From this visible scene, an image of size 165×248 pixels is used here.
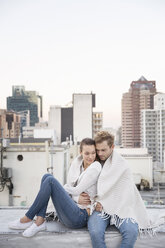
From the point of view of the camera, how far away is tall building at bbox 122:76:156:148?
84.2 meters

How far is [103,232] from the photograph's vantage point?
231 cm

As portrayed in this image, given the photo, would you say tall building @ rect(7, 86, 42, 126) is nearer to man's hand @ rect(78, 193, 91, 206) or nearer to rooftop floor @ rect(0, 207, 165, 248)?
rooftop floor @ rect(0, 207, 165, 248)

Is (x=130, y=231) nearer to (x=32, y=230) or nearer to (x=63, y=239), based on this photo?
(x=63, y=239)

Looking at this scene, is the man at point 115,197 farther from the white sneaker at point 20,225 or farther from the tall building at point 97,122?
the tall building at point 97,122

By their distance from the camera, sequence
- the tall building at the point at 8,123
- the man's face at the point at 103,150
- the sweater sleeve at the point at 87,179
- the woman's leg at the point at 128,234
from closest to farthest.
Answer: the woman's leg at the point at 128,234
the sweater sleeve at the point at 87,179
the man's face at the point at 103,150
the tall building at the point at 8,123

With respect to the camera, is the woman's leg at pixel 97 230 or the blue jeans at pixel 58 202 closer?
the woman's leg at pixel 97 230

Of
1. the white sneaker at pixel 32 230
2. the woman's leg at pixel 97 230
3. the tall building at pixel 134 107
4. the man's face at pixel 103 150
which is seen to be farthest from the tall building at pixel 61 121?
the tall building at pixel 134 107

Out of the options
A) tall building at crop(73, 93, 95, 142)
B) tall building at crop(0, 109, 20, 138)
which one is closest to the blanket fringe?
tall building at crop(73, 93, 95, 142)

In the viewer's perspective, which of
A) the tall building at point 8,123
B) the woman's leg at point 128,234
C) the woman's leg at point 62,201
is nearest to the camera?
the woman's leg at point 128,234

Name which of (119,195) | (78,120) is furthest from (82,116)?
(119,195)

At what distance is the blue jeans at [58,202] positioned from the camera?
2379 mm

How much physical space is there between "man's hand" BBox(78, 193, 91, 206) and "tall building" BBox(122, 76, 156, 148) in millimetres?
82573

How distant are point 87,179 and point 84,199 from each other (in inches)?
8.1

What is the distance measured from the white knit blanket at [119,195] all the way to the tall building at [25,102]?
131416mm
